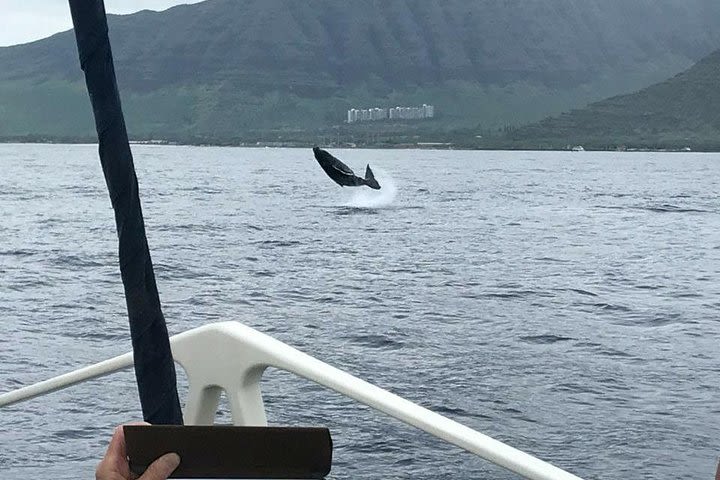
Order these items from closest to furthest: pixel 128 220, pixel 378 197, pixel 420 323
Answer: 1. pixel 128 220
2. pixel 420 323
3. pixel 378 197

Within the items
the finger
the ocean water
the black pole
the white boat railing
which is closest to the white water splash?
the ocean water

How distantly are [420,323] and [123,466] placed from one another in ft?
87.3

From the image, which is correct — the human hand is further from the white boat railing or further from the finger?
the white boat railing

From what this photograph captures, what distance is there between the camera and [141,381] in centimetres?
319

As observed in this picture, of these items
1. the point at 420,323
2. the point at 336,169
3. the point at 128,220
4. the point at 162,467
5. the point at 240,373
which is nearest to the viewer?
the point at 162,467

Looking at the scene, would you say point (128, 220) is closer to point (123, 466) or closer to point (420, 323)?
point (123, 466)

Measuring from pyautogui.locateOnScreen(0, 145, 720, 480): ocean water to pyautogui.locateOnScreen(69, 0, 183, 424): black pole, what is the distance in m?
11.6

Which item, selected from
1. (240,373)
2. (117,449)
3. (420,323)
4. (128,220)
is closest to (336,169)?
(420,323)

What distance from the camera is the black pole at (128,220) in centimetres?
292

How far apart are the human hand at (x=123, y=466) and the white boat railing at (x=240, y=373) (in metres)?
0.84

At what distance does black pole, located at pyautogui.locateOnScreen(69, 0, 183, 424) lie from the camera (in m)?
2.92

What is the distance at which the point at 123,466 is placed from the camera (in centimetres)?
252

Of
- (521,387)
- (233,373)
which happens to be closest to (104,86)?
(233,373)

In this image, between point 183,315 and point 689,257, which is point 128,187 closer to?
point 183,315
